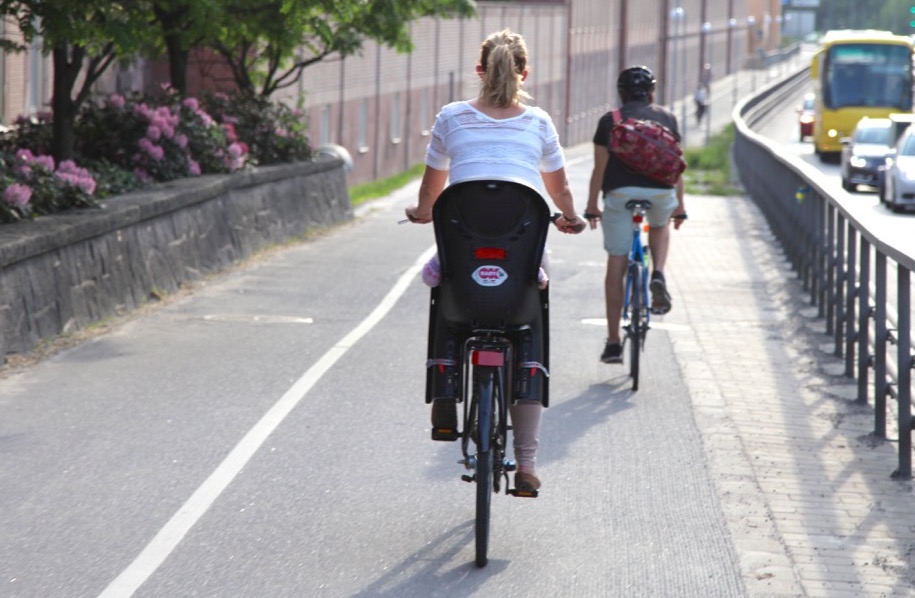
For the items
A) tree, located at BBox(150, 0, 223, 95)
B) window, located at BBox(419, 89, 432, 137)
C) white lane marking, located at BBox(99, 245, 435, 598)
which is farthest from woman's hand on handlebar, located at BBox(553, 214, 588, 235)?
window, located at BBox(419, 89, 432, 137)

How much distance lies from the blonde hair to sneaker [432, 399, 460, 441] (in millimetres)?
1067

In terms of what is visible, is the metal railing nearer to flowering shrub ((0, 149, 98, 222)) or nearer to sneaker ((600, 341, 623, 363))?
sneaker ((600, 341, 623, 363))

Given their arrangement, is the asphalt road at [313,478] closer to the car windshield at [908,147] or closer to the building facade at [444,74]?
the building facade at [444,74]

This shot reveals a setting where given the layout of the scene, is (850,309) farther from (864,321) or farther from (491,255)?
(491,255)

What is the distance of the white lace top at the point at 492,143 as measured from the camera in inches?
239

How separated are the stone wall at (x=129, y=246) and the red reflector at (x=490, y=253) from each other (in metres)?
4.81

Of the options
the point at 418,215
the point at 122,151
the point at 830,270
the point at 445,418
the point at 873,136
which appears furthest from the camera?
the point at 873,136

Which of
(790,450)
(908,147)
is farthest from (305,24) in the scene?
(908,147)

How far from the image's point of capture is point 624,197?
10.1m

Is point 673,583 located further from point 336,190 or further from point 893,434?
point 336,190

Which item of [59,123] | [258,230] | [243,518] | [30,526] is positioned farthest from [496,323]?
[258,230]

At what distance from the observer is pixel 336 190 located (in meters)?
22.7

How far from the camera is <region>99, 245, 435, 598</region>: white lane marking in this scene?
19.2 feet

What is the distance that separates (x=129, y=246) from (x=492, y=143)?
722 cm
